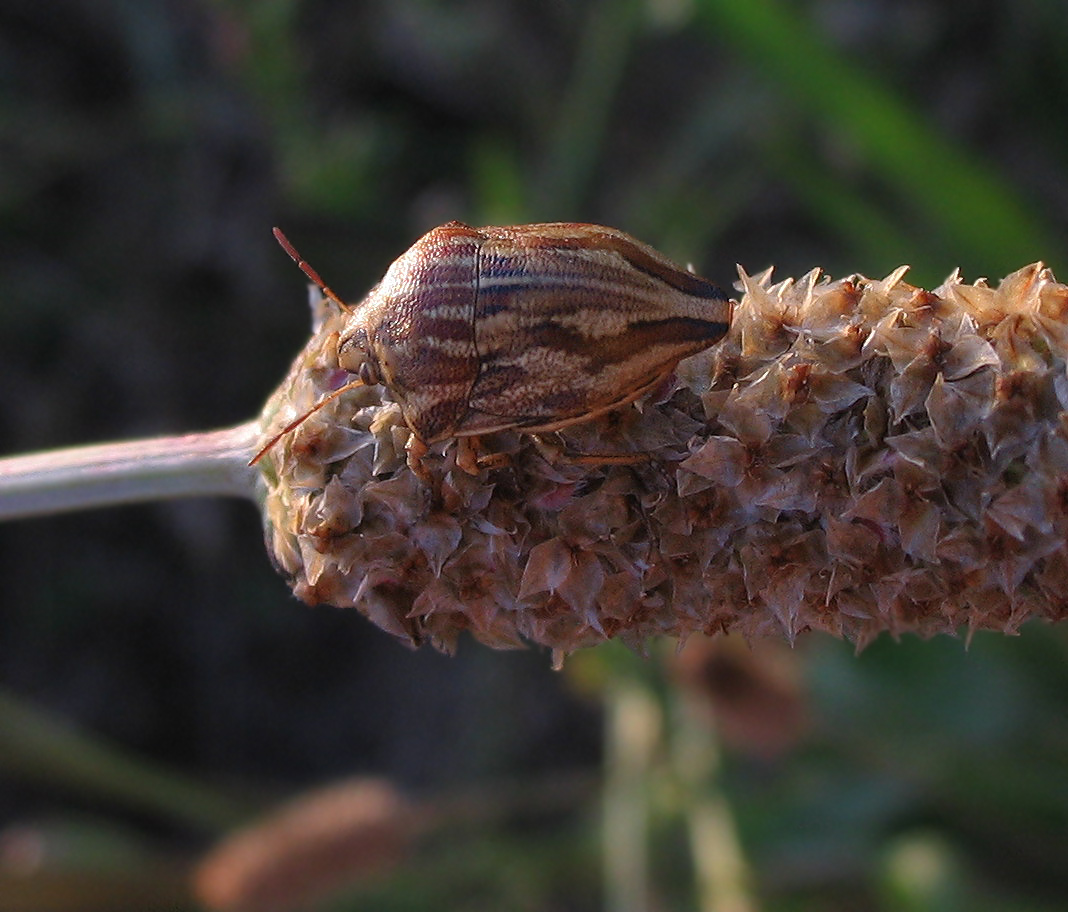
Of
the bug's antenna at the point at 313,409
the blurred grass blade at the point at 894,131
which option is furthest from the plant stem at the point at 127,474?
the blurred grass blade at the point at 894,131

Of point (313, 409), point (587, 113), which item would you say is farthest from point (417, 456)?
point (587, 113)

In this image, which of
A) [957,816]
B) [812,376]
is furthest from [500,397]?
[957,816]

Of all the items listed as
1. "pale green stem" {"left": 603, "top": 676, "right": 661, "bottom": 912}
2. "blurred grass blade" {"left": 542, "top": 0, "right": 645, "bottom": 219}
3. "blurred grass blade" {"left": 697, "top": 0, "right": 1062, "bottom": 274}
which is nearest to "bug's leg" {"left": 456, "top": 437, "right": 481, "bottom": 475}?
"blurred grass blade" {"left": 697, "top": 0, "right": 1062, "bottom": 274}

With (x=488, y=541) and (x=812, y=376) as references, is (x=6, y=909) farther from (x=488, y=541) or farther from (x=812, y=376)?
(x=812, y=376)

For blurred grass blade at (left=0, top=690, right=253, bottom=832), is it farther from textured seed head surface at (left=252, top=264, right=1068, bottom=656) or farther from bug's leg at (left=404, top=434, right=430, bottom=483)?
bug's leg at (left=404, top=434, right=430, bottom=483)

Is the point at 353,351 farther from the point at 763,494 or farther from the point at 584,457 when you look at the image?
the point at 763,494

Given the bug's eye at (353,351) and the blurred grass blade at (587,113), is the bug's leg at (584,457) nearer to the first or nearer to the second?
the bug's eye at (353,351)

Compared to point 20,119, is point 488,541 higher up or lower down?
lower down
